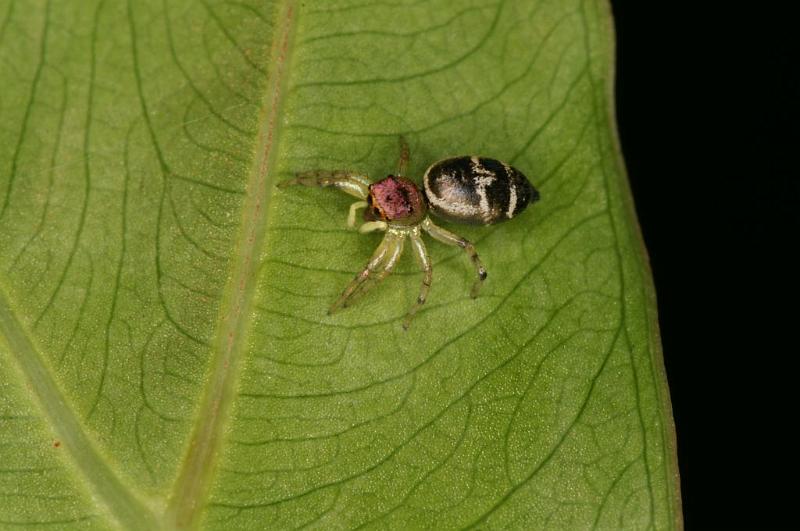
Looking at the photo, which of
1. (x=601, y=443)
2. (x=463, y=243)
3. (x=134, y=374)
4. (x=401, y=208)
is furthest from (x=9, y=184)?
(x=601, y=443)

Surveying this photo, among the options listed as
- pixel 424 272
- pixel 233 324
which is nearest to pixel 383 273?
pixel 424 272

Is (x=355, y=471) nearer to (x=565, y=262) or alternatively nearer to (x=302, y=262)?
(x=302, y=262)

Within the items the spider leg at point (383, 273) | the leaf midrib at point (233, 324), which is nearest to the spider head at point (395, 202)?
the spider leg at point (383, 273)

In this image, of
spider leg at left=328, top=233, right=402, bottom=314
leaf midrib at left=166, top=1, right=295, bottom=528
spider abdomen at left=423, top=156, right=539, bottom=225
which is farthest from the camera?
spider abdomen at left=423, top=156, right=539, bottom=225

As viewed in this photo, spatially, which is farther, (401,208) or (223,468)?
(401,208)

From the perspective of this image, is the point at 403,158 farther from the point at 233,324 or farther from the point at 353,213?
the point at 233,324

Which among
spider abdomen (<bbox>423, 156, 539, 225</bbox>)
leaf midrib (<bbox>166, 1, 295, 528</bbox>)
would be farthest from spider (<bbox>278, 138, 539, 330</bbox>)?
leaf midrib (<bbox>166, 1, 295, 528</bbox>)

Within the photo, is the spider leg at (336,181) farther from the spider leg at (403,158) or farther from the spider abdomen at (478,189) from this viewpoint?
the spider abdomen at (478,189)

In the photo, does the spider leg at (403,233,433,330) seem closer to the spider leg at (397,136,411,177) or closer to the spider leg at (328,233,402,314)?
the spider leg at (328,233,402,314)
